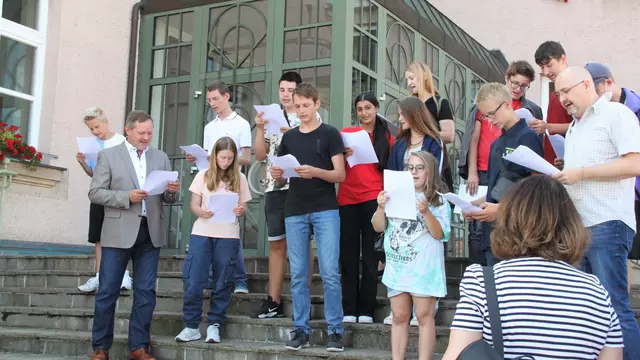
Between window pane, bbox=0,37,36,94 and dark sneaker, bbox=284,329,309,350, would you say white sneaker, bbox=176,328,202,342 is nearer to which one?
dark sneaker, bbox=284,329,309,350

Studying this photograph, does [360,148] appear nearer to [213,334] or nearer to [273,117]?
Answer: [273,117]

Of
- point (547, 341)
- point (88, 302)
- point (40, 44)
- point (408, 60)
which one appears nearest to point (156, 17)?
point (40, 44)

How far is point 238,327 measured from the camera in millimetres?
5426

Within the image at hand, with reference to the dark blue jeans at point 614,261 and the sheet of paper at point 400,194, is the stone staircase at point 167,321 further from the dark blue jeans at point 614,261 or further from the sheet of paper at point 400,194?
the dark blue jeans at point 614,261

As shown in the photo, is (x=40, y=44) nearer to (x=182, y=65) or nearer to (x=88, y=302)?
(x=182, y=65)

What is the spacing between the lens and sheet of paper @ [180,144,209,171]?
555cm

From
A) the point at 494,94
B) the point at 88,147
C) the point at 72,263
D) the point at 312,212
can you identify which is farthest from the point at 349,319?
the point at 72,263

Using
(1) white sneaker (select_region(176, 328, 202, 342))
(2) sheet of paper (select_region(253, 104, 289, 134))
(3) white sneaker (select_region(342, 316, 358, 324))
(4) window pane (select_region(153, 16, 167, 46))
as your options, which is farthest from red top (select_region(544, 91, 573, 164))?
(4) window pane (select_region(153, 16, 167, 46))

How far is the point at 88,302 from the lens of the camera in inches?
249

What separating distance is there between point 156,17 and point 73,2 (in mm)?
1017

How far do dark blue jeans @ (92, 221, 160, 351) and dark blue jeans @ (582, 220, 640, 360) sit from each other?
3.08m

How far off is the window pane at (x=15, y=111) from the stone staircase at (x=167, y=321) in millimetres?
1980

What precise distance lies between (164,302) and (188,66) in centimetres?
355

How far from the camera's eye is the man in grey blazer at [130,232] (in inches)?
199
